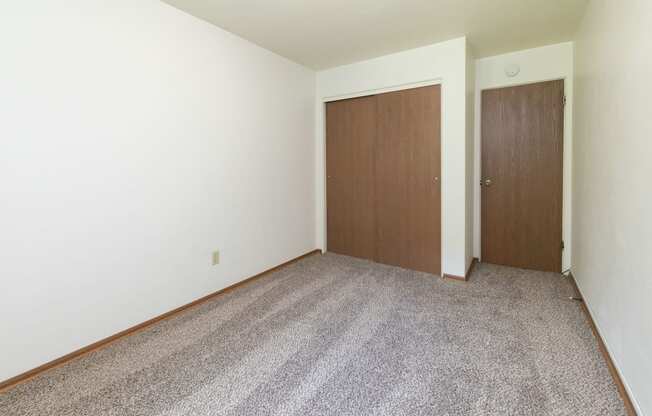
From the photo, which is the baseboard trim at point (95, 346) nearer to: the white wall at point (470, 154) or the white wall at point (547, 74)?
the white wall at point (470, 154)

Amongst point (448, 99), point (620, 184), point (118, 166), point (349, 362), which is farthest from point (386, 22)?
point (349, 362)

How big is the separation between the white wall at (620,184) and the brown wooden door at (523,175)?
682mm

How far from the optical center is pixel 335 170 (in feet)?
12.5

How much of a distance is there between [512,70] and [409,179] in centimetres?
156

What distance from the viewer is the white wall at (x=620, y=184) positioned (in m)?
1.25

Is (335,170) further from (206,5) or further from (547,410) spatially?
(547,410)

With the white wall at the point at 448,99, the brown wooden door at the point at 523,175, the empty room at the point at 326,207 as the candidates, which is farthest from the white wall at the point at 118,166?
the brown wooden door at the point at 523,175

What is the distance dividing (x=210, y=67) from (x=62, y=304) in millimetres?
2002

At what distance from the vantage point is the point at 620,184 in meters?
1.54

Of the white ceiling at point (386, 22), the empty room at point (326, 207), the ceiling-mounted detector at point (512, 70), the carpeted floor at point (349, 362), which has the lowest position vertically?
the carpeted floor at point (349, 362)

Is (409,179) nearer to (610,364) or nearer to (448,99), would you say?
(448,99)

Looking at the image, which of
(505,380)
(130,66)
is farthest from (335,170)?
(505,380)

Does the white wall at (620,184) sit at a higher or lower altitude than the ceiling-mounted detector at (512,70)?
lower

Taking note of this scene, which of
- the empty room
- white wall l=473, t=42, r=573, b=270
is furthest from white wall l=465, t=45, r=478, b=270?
white wall l=473, t=42, r=573, b=270
